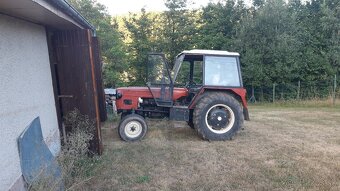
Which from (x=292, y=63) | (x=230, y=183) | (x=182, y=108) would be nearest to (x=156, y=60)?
(x=182, y=108)

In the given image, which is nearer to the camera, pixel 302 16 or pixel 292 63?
pixel 292 63

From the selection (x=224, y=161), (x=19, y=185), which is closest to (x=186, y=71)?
(x=224, y=161)

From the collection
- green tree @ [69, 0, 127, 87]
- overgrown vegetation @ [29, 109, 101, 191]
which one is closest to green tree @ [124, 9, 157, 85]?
green tree @ [69, 0, 127, 87]

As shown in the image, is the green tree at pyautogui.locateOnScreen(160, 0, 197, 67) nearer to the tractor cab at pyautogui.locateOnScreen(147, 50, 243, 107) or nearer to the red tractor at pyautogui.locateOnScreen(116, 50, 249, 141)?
the tractor cab at pyautogui.locateOnScreen(147, 50, 243, 107)

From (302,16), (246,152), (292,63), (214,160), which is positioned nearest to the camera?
(214,160)

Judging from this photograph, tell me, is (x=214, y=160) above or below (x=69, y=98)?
below

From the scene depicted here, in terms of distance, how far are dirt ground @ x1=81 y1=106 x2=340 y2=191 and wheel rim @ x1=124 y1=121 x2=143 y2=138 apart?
24 centimetres

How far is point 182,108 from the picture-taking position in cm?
620

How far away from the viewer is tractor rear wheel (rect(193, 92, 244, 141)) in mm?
6003

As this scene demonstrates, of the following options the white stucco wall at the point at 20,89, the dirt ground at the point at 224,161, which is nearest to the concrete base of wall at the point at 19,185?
the white stucco wall at the point at 20,89

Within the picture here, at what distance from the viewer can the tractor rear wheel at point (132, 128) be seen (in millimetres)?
5984

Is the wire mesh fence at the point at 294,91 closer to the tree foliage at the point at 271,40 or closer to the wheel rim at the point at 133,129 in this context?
the tree foliage at the point at 271,40

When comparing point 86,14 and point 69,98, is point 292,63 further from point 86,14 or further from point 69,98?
point 69,98

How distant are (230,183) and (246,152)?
1478mm
